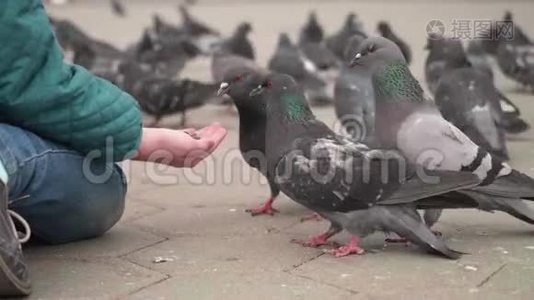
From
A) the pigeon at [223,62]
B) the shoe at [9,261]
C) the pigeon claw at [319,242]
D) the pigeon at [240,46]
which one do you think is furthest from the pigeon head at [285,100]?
the pigeon at [240,46]

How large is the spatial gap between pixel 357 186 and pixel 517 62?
3.45 metres

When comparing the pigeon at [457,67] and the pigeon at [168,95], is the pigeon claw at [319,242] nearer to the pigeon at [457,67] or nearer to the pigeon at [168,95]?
the pigeon at [457,67]

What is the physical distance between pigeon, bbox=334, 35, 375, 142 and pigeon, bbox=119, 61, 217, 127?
0.99m

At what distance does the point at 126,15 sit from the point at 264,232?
9687 millimetres

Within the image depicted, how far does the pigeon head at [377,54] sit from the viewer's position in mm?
2791

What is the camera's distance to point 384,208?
7.97 feet

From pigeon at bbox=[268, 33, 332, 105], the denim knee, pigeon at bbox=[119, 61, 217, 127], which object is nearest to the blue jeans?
the denim knee

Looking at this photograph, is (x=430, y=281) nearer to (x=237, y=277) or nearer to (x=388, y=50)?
(x=237, y=277)

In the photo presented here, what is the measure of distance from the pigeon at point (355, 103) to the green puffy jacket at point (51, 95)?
1542 mm

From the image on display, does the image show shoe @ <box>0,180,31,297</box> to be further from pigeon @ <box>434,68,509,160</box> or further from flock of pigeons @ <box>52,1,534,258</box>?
Answer: pigeon @ <box>434,68,509,160</box>

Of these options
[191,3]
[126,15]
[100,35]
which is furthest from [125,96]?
[191,3]

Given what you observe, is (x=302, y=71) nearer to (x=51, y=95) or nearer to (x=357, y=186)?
(x=357, y=186)

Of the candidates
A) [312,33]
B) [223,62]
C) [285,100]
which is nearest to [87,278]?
[285,100]

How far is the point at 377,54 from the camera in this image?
2.83 meters
